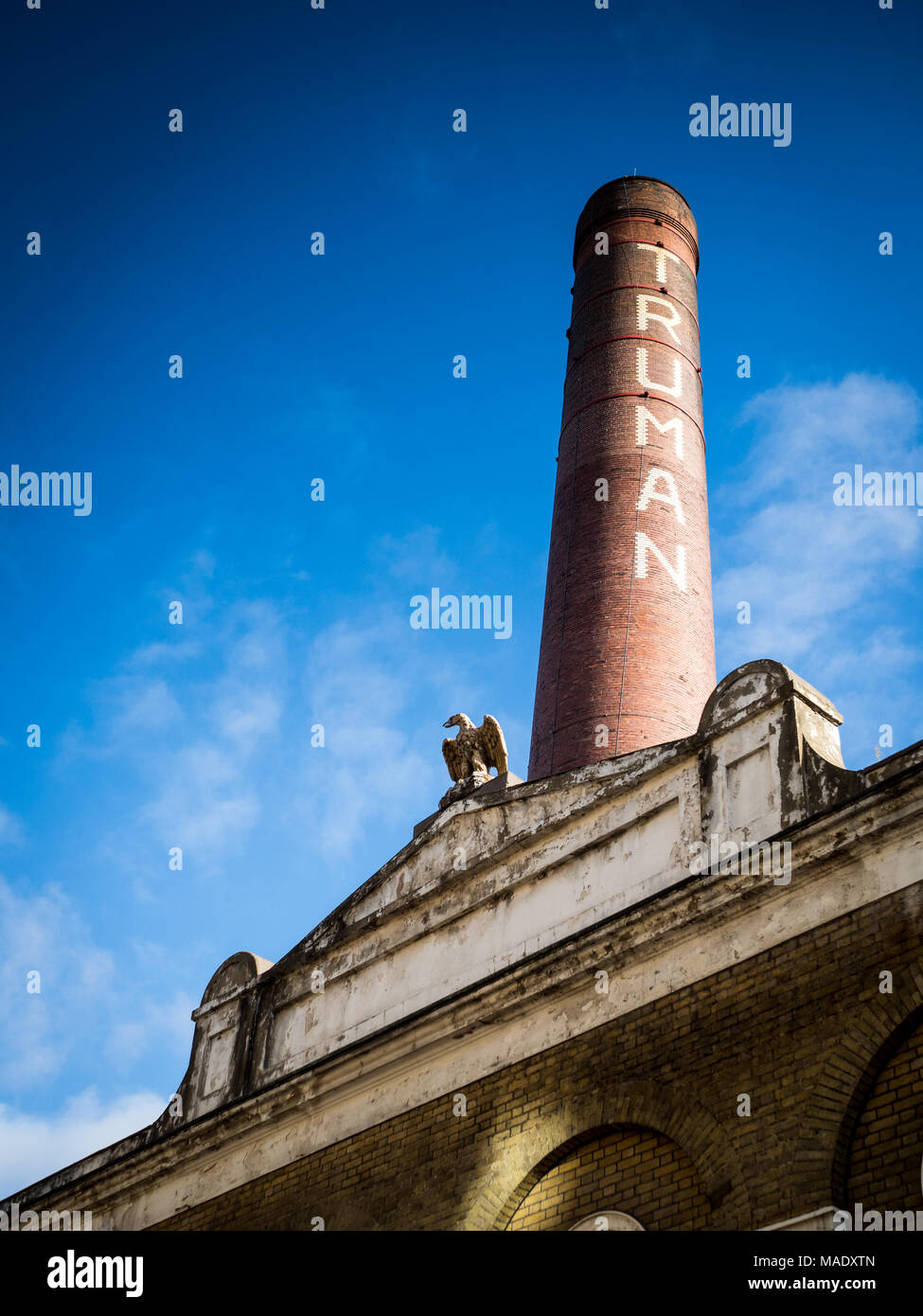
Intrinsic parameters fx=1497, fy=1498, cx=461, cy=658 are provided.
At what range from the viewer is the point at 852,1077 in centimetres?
Result: 836

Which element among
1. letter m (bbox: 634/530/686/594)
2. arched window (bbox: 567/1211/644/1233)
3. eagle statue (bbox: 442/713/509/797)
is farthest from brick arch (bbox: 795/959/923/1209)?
letter m (bbox: 634/530/686/594)

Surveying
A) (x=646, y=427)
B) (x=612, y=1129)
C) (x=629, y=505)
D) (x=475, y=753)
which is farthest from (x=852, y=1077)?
(x=646, y=427)

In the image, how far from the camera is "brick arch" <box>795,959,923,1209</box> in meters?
8.23

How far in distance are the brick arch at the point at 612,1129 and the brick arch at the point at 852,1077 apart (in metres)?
0.54

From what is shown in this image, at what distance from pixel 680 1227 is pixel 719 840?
8.17ft

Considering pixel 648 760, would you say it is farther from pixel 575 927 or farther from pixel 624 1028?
pixel 624 1028

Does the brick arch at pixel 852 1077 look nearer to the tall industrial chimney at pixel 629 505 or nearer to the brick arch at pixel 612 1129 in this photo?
the brick arch at pixel 612 1129

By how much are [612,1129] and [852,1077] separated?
1.93 metres

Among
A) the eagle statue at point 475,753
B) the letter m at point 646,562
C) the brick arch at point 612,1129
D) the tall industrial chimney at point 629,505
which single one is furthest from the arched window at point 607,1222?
the letter m at point 646,562

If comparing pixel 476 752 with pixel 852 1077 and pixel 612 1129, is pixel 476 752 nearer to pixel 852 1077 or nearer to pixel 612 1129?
pixel 612 1129

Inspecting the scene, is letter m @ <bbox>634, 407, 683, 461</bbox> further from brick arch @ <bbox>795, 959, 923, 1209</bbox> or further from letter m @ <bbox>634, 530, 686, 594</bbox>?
brick arch @ <bbox>795, 959, 923, 1209</bbox>
